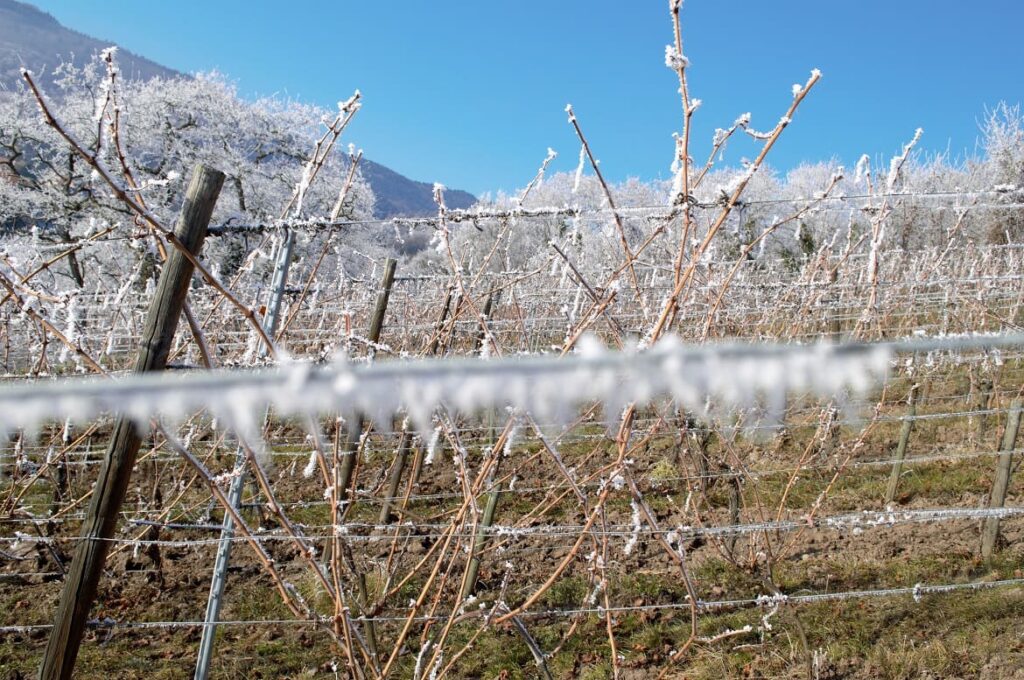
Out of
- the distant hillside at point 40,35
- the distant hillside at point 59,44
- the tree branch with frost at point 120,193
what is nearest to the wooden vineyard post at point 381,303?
the tree branch with frost at point 120,193

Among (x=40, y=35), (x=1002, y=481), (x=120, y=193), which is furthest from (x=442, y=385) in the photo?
(x=40, y=35)

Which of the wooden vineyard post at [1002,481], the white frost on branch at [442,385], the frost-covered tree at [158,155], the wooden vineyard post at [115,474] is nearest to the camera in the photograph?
the white frost on branch at [442,385]

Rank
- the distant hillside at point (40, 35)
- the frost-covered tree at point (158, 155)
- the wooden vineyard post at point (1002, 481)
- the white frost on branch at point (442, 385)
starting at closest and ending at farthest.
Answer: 1. the white frost on branch at point (442, 385)
2. the wooden vineyard post at point (1002, 481)
3. the frost-covered tree at point (158, 155)
4. the distant hillside at point (40, 35)

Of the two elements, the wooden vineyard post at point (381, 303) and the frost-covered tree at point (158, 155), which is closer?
the wooden vineyard post at point (381, 303)

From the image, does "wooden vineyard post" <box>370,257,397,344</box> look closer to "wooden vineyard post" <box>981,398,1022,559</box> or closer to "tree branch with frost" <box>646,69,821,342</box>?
"tree branch with frost" <box>646,69,821,342</box>

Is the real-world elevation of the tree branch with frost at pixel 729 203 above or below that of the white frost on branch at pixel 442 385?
above

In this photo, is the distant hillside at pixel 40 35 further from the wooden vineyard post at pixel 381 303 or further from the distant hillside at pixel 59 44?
the wooden vineyard post at pixel 381 303

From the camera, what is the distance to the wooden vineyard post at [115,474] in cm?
153

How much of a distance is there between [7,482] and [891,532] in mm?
4995

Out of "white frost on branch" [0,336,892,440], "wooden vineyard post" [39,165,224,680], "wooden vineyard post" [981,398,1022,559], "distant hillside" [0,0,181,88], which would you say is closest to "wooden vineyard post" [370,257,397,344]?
"wooden vineyard post" [39,165,224,680]

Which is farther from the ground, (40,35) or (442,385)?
(40,35)

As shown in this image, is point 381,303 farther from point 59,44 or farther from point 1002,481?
point 59,44

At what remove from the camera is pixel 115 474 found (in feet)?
5.04

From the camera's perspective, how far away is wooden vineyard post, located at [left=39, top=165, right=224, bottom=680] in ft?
5.03
